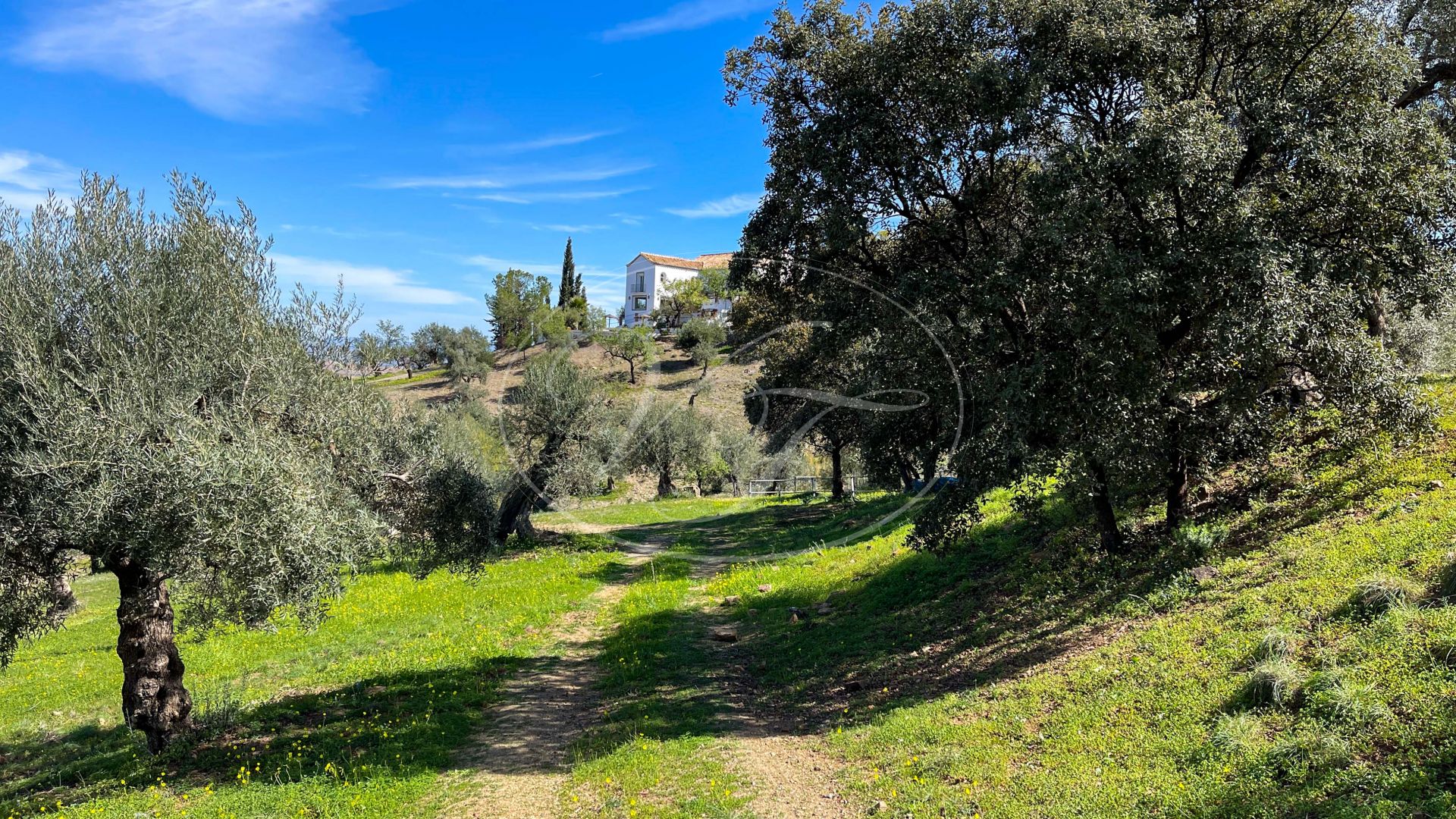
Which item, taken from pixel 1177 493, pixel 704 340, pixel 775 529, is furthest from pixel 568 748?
pixel 704 340

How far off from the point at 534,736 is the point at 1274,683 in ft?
35.0

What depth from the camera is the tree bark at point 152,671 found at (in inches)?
474

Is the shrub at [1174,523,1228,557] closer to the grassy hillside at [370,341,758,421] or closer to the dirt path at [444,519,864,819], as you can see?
the dirt path at [444,519,864,819]

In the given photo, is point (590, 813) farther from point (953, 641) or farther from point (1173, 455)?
point (1173, 455)

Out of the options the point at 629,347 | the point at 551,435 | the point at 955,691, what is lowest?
the point at 955,691

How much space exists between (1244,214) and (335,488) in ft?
47.6

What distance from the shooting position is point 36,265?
10594 millimetres

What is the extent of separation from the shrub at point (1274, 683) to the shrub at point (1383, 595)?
150cm

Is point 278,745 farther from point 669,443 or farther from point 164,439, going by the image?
point 669,443

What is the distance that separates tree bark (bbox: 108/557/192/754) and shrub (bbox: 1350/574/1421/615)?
17.3 m

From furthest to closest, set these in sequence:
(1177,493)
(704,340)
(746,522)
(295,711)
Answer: (704,340) → (746,522) → (1177,493) → (295,711)

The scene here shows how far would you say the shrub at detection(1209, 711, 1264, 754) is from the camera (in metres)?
7.80

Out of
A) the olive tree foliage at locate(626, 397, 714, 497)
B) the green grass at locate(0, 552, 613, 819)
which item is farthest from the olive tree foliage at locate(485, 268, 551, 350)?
the green grass at locate(0, 552, 613, 819)

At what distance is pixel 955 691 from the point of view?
12180 millimetres
